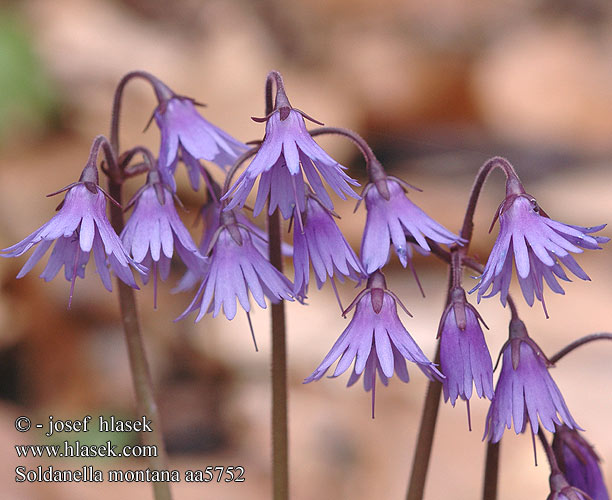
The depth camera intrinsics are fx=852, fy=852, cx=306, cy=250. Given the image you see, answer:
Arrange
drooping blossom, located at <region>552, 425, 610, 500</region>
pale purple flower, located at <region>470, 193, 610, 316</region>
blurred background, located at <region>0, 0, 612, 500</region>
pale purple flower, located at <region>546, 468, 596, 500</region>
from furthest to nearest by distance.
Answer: blurred background, located at <region>0, 0, 612, 500</region>, drooping blossom, located at <region>552, 425, 610, 500</region>, pale purple flower, located at <region>546, 468, 596, 500</region>, pale purple flower, located at <region>470, 193, 610, 316</region>

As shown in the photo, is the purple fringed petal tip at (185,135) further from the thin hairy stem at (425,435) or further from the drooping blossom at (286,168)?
the thin hairy stem at (425,435)

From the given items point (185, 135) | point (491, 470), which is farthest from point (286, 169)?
point (491, 470)

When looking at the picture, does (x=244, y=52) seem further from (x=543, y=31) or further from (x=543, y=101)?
(x=543, y=31)

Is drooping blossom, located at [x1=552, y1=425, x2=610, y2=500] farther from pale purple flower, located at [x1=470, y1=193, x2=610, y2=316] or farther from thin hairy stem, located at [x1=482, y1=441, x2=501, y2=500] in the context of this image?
pale purple flower, located at [x1=470, y1=193, x2=610, y2=316]

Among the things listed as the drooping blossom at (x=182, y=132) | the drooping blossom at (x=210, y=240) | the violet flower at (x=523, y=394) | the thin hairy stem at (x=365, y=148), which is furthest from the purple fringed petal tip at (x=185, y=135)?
the violet flower at (x=523, y=394)

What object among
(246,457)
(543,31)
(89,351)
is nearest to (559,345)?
(246,457)

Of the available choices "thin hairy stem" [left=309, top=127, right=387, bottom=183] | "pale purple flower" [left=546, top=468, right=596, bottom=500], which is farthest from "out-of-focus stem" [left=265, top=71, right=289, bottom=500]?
"pale purple flower" [left=546, top=468, right=596, bottom=500]

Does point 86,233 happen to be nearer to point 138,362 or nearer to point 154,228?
point 154,228

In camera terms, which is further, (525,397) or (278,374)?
(278,374)
